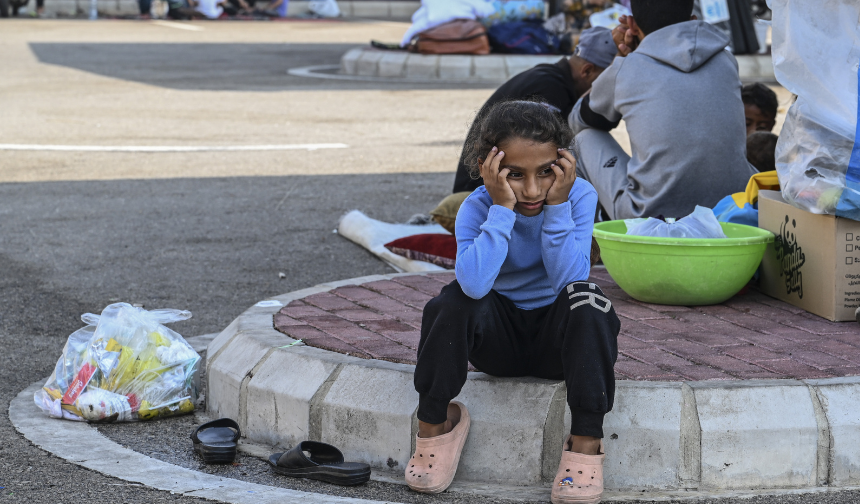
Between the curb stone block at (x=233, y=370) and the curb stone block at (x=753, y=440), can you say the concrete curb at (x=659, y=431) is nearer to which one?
the curb stone block at (x=753, y=440)

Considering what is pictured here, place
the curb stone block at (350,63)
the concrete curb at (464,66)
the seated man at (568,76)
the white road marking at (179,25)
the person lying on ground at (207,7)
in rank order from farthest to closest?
the person lying on ground at (207,7) → the white road marking at (179,25) → the curb stone block at (350,63) → the concrete curb at (464,66) → the seated man at (568,76)

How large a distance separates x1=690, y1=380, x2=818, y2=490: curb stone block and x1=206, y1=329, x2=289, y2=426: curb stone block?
1.39 meters

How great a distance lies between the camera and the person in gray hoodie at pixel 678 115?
4.36 m

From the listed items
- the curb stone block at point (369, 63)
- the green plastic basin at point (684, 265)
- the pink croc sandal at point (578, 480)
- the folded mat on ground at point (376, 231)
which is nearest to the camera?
the pink croc sandal at point (578, 480)

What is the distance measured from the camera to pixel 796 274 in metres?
3.92

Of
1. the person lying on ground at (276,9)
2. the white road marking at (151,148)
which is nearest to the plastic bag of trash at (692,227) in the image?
the white road marking at (151,148)

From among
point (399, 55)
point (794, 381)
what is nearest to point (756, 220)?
point (794, 381)

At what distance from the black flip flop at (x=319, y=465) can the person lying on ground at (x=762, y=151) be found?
9.90 feet

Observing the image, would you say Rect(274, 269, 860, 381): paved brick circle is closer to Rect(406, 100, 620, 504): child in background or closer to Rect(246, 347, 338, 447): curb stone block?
Rect(246, 347, 338, 447): curb stone block

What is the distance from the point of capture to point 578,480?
8.96ft

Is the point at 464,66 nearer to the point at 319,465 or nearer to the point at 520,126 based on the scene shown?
the point at 520,126

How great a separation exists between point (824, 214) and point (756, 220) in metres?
0.58

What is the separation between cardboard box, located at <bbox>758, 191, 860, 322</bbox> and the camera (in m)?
3.71

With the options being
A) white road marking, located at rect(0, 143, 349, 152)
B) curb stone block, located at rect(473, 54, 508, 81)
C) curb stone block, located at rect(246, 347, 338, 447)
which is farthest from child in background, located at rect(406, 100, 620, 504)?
curb stone block, located at rect(473, 54, 508, 81)
